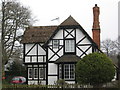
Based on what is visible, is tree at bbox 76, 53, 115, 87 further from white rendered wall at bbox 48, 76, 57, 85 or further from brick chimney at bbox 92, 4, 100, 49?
brick chimney at bbox 92, 4, 100, 49

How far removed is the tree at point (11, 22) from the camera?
129 feet

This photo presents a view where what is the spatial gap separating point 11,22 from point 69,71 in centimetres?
1399

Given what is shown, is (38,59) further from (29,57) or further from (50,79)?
(50,79)

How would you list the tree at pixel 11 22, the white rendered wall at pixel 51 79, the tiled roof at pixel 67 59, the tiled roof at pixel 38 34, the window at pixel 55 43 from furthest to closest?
the tree at pixel 11 22 → the tiled roof at pixel 38 34 → the window at pixel 55 43 → the white rendered wall at pixel 51 79 → the tiled roof at pixel 67 59

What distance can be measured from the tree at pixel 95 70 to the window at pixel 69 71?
4.52m

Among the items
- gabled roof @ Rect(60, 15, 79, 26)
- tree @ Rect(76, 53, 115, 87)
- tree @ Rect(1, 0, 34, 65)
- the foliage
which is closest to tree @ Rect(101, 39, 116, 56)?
the foliage

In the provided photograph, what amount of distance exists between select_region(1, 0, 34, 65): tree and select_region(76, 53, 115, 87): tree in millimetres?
16359

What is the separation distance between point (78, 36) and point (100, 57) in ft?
20.1

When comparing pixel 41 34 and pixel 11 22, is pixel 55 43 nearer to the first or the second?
pixel 41 34

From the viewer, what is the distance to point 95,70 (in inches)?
1008

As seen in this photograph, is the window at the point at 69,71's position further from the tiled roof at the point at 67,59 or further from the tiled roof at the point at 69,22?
the tiled roof at the point at 69,22

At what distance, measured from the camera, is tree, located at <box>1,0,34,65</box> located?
3941 cm

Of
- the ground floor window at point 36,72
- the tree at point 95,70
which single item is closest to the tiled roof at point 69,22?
the ground floor window at point 36,72

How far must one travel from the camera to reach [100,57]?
86.3 feet
